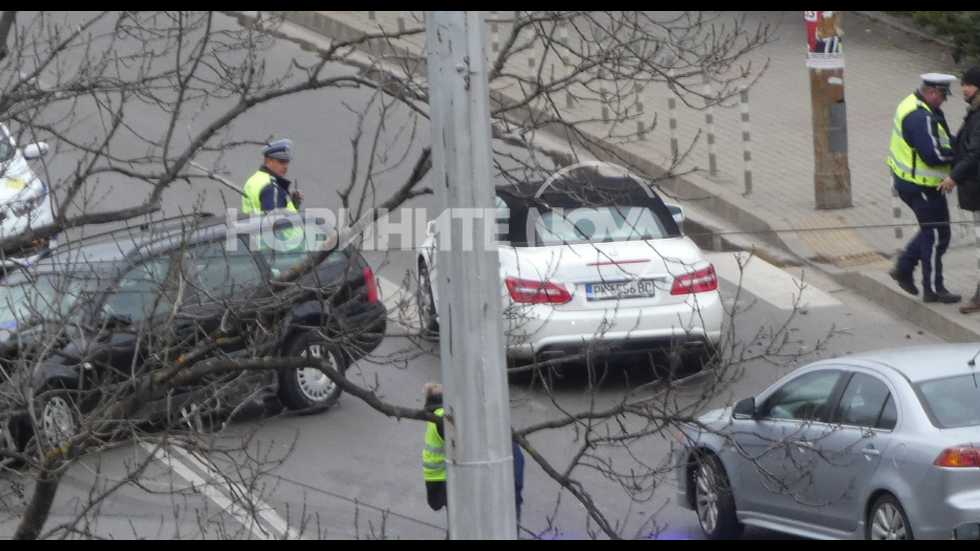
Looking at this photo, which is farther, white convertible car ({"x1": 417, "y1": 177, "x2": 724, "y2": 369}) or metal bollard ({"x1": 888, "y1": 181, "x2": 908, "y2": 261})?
metal bollard ({"x1": 888, "y1": 181, "x2": 908, "y2": 261})

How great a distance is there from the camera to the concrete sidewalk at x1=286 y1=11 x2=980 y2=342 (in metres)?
13.1

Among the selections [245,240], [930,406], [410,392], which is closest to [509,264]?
[410,392]

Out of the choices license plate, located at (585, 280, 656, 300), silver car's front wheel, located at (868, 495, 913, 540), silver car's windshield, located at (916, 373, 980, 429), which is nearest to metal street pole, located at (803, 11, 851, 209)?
license plate, located at (585, 280, 656, 300)

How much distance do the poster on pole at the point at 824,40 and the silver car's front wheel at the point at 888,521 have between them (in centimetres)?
754

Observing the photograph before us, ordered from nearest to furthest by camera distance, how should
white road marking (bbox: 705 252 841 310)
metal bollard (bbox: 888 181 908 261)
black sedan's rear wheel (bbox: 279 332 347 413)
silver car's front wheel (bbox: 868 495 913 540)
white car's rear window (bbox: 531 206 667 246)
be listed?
silver car's front wheel (bbox: 868 495 913 540), black sedan's rear wheel (bbox: 279 332 347 413), white car's rear window (bbox: 531 206 667 246), white road marking (bbox: 705 252 841 310), metal bollard (bbox: 888 181 908 261)

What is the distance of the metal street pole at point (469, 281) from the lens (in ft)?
16.1

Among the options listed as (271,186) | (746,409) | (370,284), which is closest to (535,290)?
(370,284)

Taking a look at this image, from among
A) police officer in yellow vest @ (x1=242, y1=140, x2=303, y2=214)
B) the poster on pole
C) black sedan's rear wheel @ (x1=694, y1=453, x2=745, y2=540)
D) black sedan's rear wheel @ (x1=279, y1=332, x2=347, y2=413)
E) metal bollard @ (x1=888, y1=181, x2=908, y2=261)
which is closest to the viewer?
black sedan's rear wheel @ (x1=694, y1=453, x2=745, y2=540)

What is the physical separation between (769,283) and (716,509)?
16.4 ft

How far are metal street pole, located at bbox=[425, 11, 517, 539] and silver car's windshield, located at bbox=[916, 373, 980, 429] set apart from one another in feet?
11.0

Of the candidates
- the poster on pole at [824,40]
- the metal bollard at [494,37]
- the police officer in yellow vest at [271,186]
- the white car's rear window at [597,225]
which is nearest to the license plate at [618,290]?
the white car's rear window at [597,225]

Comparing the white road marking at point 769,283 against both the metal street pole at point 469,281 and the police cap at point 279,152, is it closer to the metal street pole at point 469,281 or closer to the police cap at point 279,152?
the police cap at point 279,152

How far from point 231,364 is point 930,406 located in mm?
3895

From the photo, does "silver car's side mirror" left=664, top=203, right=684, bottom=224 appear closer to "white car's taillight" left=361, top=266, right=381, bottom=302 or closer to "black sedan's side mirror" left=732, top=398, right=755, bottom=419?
"white car's taillight" left=361, top=266, right=381, bottom=302
